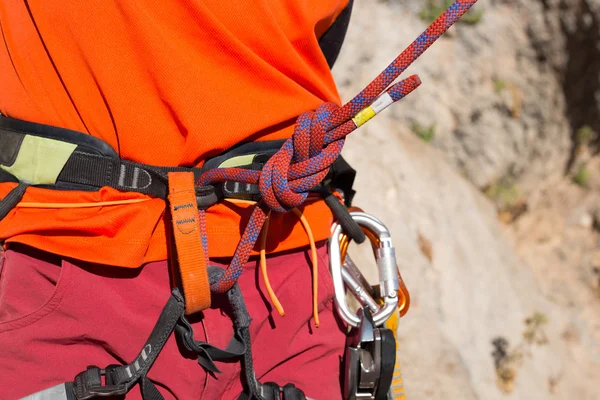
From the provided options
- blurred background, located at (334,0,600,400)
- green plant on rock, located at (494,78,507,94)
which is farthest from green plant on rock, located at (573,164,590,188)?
green plant on rock, located at (494,78,507,94)

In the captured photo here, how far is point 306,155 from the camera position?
105 centimetres

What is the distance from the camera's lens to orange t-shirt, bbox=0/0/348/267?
1040 millimetres

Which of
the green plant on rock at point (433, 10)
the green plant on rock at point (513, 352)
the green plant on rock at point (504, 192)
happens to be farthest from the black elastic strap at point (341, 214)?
the green plant on rock at point (504, 192)

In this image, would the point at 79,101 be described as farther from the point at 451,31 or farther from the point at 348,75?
the point at 451,31

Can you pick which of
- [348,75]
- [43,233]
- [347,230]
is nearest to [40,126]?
[43,233]

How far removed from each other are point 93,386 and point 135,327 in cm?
13

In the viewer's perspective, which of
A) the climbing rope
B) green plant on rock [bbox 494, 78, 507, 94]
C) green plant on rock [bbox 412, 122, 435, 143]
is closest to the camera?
the climbing rope

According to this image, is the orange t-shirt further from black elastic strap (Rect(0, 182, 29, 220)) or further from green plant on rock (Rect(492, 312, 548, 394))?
green plant on rock (Rect(492, 312, 548, 394))

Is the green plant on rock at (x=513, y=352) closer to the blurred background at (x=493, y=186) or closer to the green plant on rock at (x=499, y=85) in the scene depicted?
the blurred background at (x=493, y=186)

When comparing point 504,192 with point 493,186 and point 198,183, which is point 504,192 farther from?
point 198,183

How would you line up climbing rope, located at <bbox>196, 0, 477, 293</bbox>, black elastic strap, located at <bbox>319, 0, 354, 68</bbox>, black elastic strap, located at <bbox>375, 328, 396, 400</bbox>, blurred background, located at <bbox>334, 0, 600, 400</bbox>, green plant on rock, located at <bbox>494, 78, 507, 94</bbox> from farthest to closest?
1. green plant on rock, located at <bbox>494, 78, 507, 94</bbox>
2. blurred background, located at <bbox>334, 0, 600, 400</bbox>
3. black elastic strap, located at <bbox>319, 0, 354, 68</bbox>
4. black elastic strap, located at <bbox>375, 328, 396, 400</bbox>
5. climbing rope, located at <bbox>196, 0, 477, 293</bbox>

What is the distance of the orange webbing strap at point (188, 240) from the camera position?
3.41 ft

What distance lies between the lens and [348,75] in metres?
3.02

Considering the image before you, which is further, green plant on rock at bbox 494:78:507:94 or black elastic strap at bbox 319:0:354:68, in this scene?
green plant on rock at bbox 494:78:507:94
